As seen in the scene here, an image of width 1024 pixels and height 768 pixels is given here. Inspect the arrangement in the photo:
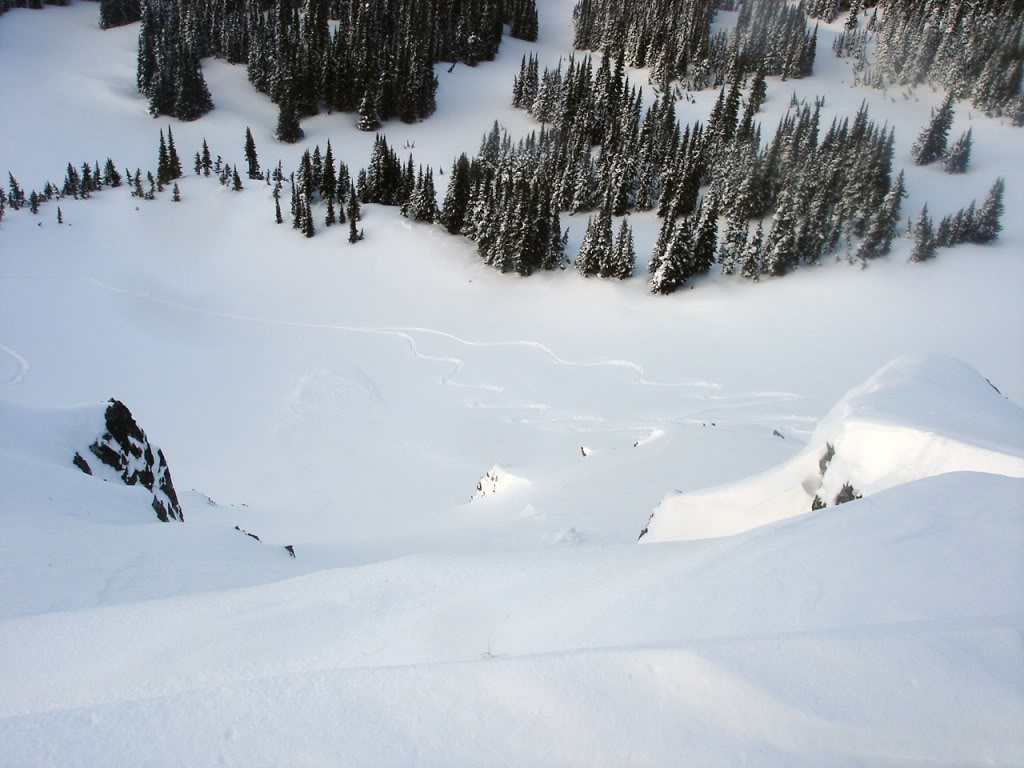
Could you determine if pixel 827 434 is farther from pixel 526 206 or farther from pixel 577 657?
pixel 526 206

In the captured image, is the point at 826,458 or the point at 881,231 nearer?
the point at 826,458

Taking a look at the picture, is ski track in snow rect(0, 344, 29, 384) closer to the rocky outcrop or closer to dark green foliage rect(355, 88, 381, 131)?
the rocky outcrop

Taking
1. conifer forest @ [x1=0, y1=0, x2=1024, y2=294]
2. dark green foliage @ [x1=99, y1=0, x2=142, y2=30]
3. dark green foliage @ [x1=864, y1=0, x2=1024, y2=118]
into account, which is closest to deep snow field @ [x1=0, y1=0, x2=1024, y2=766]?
conifer forest @ [x1=0, y1=0, x2=1024, y2=294]

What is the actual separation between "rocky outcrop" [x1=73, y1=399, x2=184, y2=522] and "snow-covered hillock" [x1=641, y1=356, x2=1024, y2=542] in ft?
31.7

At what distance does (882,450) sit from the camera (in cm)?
604

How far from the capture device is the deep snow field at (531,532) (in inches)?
89.0

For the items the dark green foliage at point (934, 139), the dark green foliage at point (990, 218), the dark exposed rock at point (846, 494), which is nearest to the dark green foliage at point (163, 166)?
the dark exposed rock at point (846, 494)

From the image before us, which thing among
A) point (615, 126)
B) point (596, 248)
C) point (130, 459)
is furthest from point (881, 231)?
point (130, 459)

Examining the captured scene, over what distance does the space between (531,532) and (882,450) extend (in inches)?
217

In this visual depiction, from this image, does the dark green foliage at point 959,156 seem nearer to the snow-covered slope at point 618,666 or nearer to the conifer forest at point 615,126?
the conifer forest at point 615,126

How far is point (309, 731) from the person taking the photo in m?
2.29

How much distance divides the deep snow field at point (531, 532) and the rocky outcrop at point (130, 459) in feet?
1.25

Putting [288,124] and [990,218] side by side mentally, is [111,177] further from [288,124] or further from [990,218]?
[990,218]

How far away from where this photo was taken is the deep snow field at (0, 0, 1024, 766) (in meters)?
2.26
